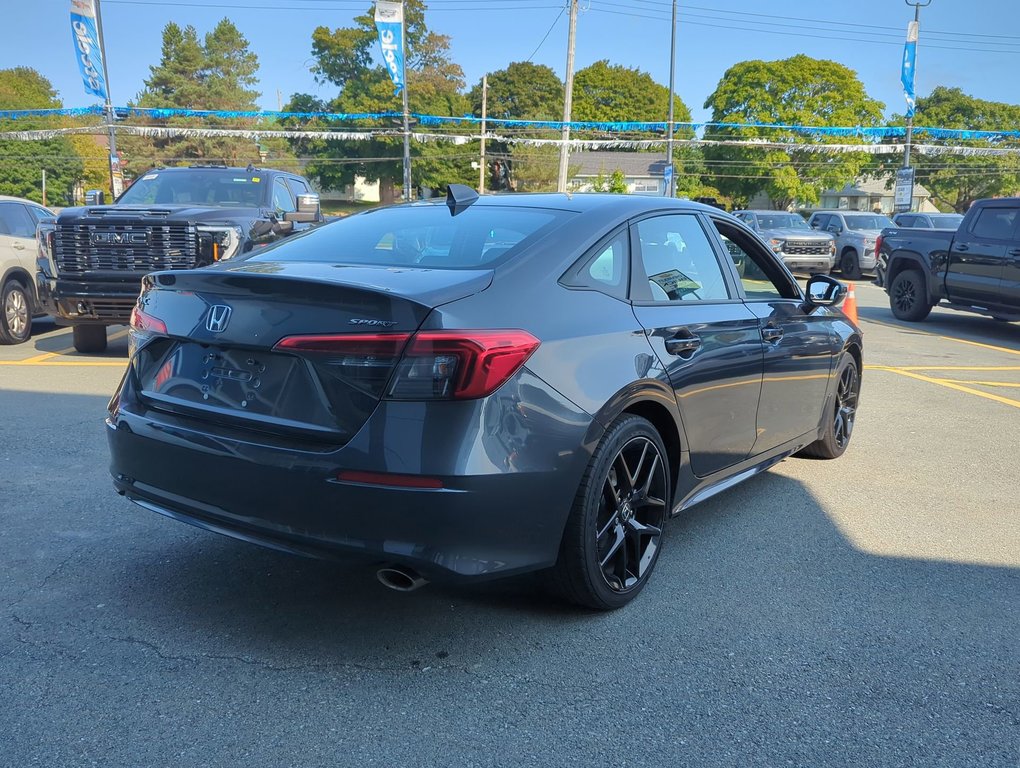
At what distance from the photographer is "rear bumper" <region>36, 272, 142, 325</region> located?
8586 millimetres

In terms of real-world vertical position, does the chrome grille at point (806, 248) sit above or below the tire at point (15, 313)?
above

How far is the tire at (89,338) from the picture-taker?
972 cm

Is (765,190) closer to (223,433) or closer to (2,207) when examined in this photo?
(2,207)

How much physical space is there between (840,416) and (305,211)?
5922 millimetres

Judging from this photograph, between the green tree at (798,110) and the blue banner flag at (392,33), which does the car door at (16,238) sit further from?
the green tree at (798,110)

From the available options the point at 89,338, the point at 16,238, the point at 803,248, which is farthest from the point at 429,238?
the point at 803,248

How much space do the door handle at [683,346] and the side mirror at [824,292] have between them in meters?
1.62

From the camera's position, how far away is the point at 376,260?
141 inches

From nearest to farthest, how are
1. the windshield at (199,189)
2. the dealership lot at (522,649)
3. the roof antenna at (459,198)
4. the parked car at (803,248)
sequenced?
1. the dealership lot at (522,649)
2. the roof antenna at (459,198)
3. the windshield at (199,189)
4. the parked car at (803,248)

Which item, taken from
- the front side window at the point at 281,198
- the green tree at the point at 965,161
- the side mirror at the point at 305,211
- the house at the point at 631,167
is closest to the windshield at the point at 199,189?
the front side window at the point at 281,198

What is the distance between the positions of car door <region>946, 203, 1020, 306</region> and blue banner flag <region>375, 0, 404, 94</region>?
22.6 meters

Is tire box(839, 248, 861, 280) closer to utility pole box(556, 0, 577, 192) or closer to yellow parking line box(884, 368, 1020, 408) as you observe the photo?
utility pole box(556, 0, 577, 192)

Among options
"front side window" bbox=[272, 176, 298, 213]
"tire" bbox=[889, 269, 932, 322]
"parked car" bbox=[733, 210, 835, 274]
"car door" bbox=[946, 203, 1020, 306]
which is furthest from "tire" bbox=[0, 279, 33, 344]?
"parked car" bbox=[733, 210, 835, 274]

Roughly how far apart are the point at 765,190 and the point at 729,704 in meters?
70.1
